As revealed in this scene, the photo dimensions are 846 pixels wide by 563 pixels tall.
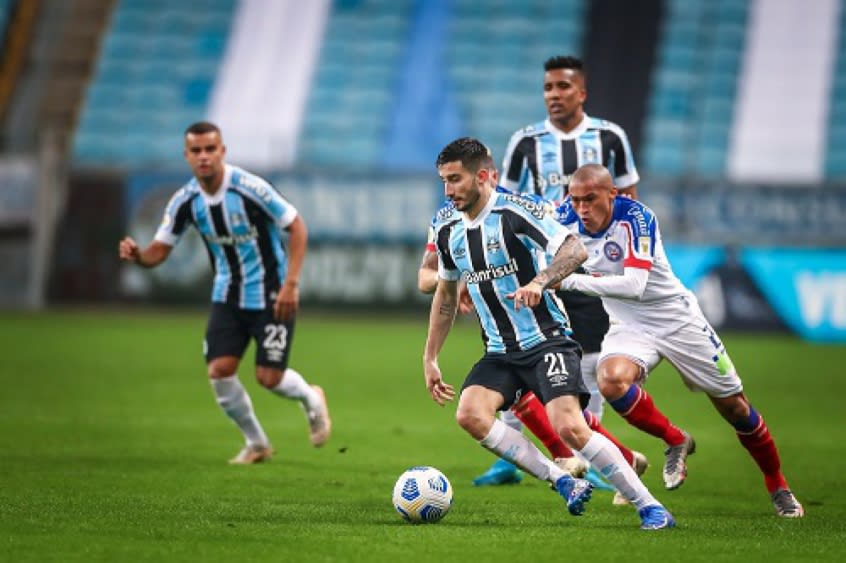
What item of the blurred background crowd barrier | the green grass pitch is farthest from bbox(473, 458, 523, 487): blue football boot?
the blurred background crowd barrier

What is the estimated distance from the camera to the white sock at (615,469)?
7.05 meters

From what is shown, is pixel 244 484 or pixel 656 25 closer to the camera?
pixel 244 484

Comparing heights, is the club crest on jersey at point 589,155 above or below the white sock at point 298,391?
above

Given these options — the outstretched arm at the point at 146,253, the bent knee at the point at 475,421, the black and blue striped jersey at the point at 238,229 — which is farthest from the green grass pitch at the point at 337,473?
the outstretched arm at the point at 146,253

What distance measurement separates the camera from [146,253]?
987 centimetres

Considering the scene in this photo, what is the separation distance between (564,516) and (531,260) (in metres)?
1.34

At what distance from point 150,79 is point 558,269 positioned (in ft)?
74.2

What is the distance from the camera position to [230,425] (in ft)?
39.8

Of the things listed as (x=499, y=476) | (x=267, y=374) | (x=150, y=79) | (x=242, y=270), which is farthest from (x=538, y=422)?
(x=150, y=79)

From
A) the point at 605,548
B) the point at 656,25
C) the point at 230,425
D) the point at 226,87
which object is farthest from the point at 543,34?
the point at 605,548

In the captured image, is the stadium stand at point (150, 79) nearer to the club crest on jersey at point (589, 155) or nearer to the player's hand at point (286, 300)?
the player's hand at point (286, 300)

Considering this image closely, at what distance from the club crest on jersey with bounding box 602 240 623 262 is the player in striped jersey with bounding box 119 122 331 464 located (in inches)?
100

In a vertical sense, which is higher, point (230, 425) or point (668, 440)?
point (668, 440)

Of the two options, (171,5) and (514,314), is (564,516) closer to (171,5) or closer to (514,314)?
(514,314)
